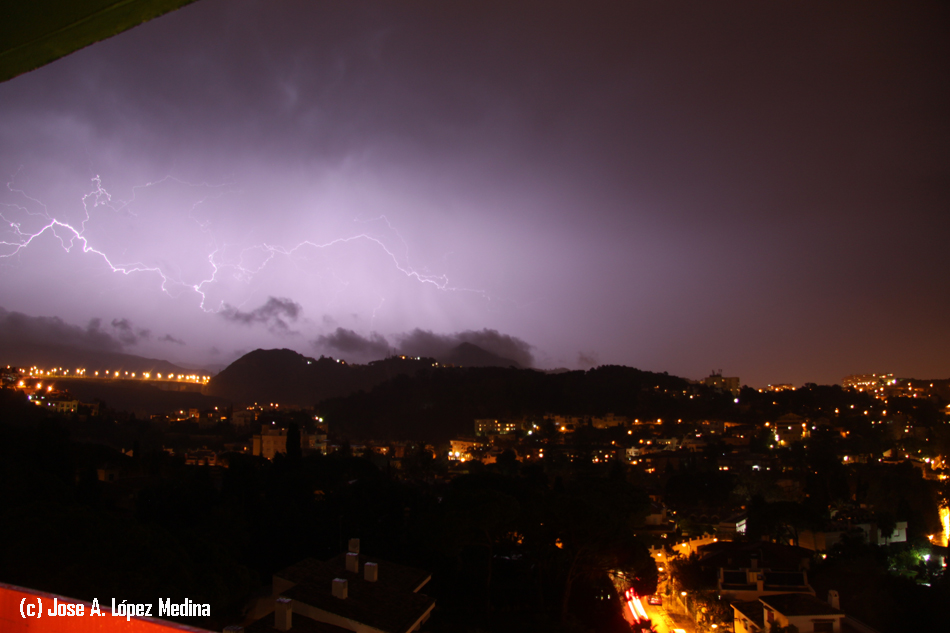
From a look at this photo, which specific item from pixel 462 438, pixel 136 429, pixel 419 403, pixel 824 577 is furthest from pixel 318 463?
pixel 419 403

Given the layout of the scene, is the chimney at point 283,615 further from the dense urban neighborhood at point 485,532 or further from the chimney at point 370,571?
the chimney at point 370,571

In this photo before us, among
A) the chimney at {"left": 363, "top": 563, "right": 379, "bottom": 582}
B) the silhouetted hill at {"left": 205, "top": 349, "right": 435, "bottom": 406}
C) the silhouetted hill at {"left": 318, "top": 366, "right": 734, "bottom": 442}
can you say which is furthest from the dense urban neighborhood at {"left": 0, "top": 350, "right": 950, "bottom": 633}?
the silhouetted hill at {"left": 205, "top": 349, "right": 435, "bottom": 406}

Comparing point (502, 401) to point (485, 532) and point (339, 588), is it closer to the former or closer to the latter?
point (485, 532)

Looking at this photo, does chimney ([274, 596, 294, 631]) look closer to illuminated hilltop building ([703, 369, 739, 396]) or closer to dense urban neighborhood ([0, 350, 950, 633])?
dense urban neighborhood ([0, 350, 950, 633])

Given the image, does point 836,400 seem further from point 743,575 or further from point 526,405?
point 743,575

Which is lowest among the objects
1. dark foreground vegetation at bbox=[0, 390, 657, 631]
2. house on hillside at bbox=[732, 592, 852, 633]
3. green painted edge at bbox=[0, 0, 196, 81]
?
house on hillside at bbox=[732, 592, 852, 633]
